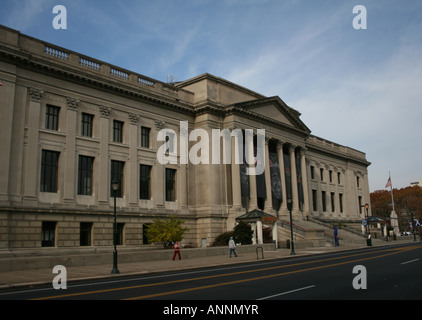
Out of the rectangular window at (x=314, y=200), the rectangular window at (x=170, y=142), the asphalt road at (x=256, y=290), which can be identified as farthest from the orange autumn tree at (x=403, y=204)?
the asphalt road at (x=256, y=290)

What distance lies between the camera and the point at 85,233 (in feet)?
110

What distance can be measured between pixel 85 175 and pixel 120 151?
428 cm

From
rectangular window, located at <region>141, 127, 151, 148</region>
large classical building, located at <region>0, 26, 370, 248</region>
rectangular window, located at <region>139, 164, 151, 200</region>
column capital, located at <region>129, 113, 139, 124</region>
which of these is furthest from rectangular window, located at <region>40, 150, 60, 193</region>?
rectangular window, located at <region>141, 127, 151, 148</region>

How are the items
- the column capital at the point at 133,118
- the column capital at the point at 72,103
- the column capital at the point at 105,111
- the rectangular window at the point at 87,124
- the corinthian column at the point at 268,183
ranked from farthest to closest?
the corinthian column at the point at 268,183
the column capital at the point at 133,118
the column capital at the point at 105,111
the rectangular window at the point at 87,124
the column capital at the point at 72,103

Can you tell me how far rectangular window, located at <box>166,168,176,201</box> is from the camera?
41.6 metres

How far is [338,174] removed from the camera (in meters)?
73.9

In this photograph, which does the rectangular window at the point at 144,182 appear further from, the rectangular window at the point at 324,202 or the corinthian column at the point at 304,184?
the rectangular window at the point at 324,202

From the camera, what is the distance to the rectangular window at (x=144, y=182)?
128 feet

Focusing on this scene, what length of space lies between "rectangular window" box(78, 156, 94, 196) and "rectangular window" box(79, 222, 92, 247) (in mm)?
2631

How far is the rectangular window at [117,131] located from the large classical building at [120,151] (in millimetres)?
102

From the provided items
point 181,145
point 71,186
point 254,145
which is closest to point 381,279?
point 71,186

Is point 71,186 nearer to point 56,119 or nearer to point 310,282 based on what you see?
point 56,119

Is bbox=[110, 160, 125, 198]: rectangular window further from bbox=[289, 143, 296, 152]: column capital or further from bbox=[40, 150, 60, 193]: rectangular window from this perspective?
bbox=[289, 143, 296, 152]: column capital

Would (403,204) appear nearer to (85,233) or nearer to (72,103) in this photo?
(85,233)
